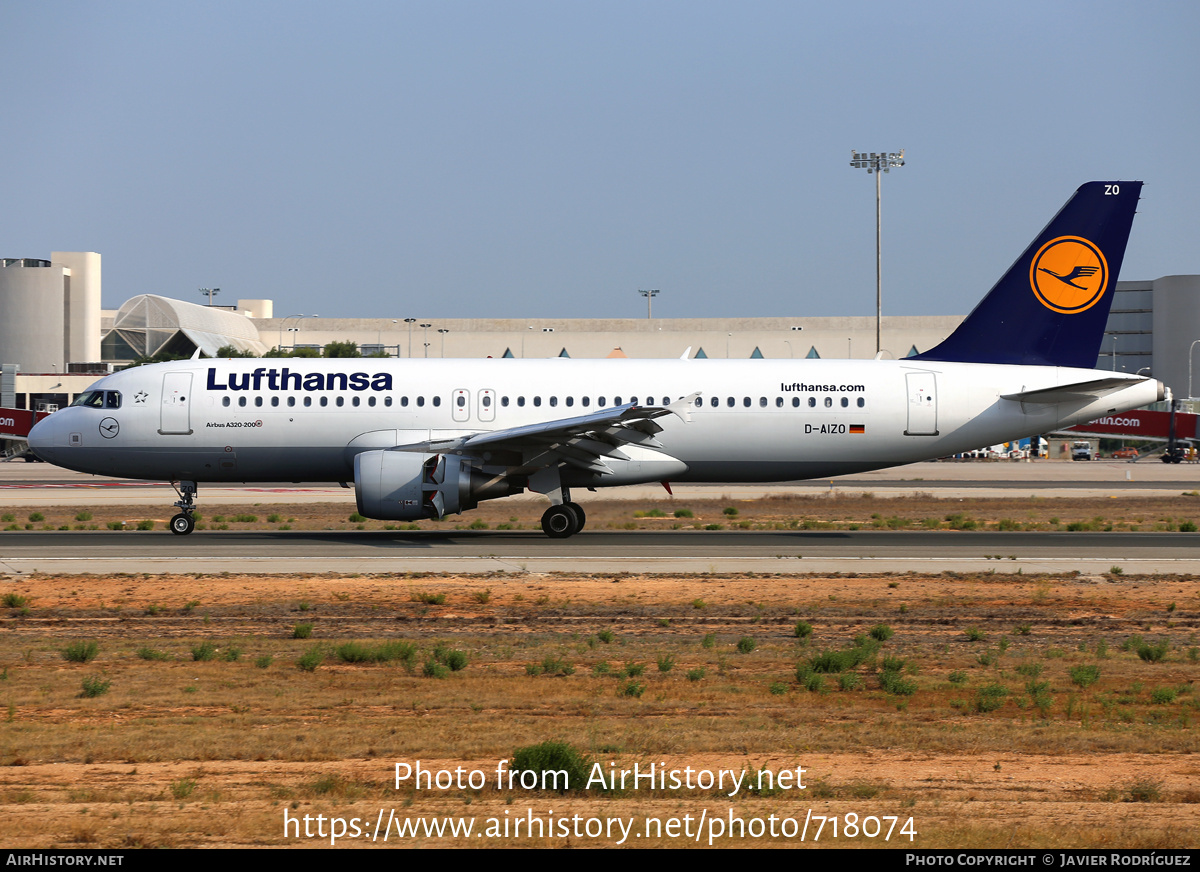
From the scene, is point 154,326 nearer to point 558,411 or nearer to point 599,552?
point 558,411

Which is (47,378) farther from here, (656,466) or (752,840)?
(752,840)

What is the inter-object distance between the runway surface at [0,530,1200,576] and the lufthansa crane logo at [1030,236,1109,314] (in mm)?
6372

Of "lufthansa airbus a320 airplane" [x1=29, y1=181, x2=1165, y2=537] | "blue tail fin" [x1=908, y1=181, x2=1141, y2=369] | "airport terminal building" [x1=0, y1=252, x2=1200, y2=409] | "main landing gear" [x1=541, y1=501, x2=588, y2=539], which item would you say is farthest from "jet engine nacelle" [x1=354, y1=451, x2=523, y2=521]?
"airport terminal building" [x1=0, y1=252, x2=1200, y2=409]

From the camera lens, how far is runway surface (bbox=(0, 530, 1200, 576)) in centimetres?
2198

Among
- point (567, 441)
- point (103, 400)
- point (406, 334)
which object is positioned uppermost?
point (406, 334)

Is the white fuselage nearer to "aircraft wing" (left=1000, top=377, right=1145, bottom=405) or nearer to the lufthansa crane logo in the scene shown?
"aircraft wing" (left=1000, top=377, right=1145, bottom=405)

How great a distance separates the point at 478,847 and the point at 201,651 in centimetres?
779

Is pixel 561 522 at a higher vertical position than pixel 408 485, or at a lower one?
lower

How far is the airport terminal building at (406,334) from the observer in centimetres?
10656

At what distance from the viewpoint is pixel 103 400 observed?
2762 centimetres

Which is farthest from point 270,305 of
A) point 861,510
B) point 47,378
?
point 861,510

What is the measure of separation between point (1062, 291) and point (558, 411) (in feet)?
45.7

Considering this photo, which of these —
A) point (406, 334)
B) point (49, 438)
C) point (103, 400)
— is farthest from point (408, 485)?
point (406, 334)

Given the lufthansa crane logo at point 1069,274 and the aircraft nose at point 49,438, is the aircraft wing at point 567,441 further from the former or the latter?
the lufthansa crane logo at point 1069,274
